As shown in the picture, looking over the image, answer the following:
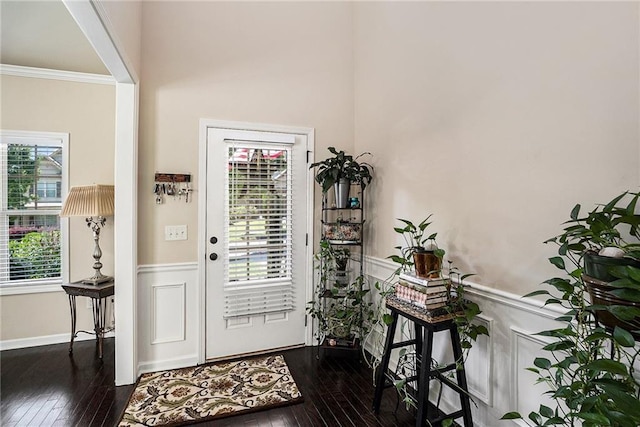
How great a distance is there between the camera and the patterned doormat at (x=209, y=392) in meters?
2.06

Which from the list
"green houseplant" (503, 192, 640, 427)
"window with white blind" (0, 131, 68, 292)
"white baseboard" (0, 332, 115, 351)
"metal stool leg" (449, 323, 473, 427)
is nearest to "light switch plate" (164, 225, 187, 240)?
"window with white blind" (0, 131, 68, 292)

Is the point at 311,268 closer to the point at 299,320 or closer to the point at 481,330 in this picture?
the point at 299,320

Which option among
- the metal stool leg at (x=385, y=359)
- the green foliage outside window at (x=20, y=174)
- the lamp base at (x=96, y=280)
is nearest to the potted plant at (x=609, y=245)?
the metal stool leg at (x=385, y=359)

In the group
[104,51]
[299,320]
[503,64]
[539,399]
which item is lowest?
[299,320]

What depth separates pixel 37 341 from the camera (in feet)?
10.1

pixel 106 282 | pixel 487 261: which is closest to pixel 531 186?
pixel 487 261

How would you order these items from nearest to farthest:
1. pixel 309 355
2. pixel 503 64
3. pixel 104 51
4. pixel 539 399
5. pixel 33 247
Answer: pixel 539 399 → pixel 503 64 → pixel 104 51 → pixel 309 355 → pixel 33 247

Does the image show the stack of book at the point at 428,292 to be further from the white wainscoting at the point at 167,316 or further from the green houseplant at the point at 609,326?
the white wainscoting at the point at 167,316

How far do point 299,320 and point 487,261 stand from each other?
75.2 inches

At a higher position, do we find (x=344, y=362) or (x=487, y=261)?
(x=487, y=261)

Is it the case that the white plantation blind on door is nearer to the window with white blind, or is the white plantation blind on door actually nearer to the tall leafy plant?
the tall leafy plant

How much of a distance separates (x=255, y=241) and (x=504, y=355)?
2081 millimetres

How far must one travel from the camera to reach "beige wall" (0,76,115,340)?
9.93ft

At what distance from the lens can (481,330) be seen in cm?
165
